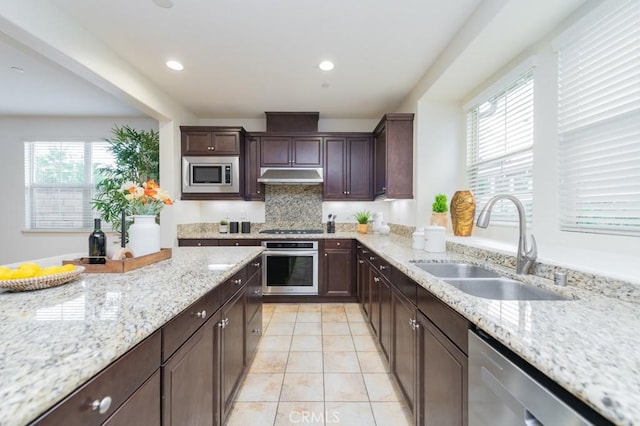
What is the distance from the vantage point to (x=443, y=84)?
8.41 ft

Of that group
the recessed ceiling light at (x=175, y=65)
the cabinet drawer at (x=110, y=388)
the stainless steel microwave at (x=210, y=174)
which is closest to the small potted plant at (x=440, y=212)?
the cabinet drawer at (x=110, y=388)

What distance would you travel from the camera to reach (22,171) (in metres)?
4.30

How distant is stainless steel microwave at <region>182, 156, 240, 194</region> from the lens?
3654 millimetres

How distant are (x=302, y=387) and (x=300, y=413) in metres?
0.24

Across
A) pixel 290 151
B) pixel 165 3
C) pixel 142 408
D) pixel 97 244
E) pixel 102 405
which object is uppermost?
pixel 165 3

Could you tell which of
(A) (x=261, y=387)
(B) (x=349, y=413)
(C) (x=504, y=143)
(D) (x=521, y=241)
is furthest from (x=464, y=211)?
(A) (x=261, y=387)

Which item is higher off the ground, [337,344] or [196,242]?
[196,242]

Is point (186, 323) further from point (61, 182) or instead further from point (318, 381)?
point (61, 182)

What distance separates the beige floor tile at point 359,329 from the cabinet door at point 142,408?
2158 mm

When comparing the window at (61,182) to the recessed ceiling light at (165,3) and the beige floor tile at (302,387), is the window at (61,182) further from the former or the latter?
the beige floor tile at (302,387)

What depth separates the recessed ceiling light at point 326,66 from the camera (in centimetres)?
258

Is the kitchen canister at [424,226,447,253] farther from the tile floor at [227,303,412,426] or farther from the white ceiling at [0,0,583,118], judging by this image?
the white ceiling at [0,0,583,118]

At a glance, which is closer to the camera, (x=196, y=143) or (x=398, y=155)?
(x=398, y=155)

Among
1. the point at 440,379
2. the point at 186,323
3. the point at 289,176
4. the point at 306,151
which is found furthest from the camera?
the point at 306,151
